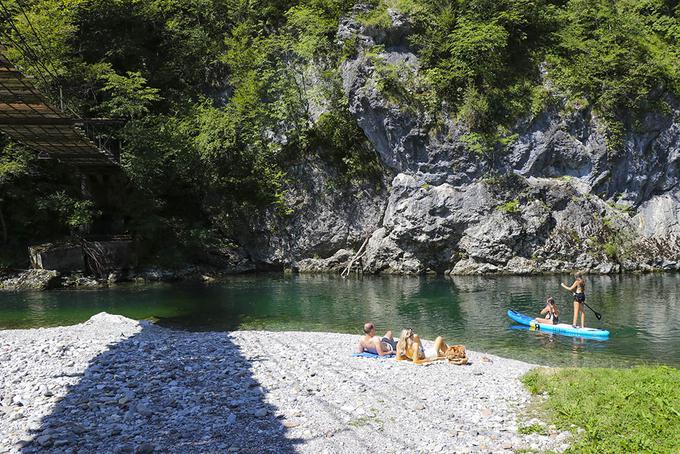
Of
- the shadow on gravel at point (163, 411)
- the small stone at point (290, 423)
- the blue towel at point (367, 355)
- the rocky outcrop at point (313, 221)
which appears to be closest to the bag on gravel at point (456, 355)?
the blue towel at point (367, 355)

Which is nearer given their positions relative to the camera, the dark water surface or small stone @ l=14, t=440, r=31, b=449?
small stone @ l=14, t=440, r=31, b=449

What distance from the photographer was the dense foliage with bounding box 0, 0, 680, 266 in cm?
3097

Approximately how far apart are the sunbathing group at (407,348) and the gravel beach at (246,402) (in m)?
0.43

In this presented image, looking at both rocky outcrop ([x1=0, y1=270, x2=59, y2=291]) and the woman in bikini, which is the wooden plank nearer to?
the woman in bikini

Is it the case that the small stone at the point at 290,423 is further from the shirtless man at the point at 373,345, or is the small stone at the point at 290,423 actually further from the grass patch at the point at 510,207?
the grass patch at the point at 510,207

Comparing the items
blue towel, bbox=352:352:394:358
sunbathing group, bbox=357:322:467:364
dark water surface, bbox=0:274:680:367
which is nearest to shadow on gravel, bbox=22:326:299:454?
blue towel, bbox=352:352:394:358

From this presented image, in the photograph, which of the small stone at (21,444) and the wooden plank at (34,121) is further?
the wooden plank at (34,121)

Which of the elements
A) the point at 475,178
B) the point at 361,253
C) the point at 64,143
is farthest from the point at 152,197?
the point at 475,178

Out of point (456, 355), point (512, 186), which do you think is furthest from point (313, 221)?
point (456, 355)

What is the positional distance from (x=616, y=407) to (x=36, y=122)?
14.7 meters

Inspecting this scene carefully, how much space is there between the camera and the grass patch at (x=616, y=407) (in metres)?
6.00

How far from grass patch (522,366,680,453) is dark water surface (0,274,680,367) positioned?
4422mm

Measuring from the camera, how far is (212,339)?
46.4ft

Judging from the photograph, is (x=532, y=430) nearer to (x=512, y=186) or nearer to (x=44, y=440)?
(x=44, y=440)
